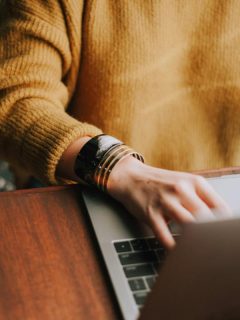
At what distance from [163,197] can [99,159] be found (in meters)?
0.11

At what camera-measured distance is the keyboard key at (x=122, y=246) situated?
0.53 metres

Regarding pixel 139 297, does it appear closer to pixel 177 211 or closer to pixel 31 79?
pixel 177 211

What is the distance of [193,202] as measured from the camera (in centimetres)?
56

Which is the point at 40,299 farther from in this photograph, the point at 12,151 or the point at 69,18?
the point at 69,18

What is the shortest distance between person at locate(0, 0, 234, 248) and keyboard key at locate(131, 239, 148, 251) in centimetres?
2

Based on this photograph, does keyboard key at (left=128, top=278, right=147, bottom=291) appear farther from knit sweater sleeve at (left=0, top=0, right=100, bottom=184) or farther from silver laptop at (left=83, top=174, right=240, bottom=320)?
knit sweater sleeve at (left=0, top=0, right=100, bottom=184)

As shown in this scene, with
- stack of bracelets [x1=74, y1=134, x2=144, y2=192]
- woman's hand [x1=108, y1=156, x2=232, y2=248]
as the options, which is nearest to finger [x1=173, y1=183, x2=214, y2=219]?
woman's hand [x1=108, y1=156, x2=232, y2=248]

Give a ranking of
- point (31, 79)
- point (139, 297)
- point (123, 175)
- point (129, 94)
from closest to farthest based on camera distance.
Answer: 1. point (139, 297)
2. point (123, 175)
3. point (31, 79)
4. point (129, 94)

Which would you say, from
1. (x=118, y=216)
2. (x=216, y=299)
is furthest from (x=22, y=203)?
(x=216, y=299)

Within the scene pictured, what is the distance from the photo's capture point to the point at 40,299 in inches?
18.9

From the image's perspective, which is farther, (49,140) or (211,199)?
(49,140)

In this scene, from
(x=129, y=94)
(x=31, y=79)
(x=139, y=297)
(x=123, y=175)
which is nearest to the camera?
(x=139, y=297)

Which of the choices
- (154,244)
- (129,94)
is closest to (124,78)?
(129,94)

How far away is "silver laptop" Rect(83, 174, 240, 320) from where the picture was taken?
480 millimetres
